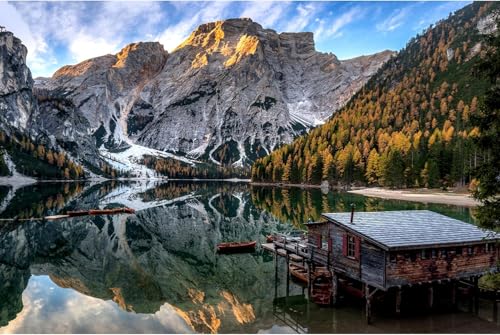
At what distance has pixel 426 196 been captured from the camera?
115m

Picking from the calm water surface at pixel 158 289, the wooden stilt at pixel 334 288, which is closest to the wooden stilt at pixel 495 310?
the calm water surface at pixel 158 289

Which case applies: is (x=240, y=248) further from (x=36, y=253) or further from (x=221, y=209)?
(x=221, y=209)

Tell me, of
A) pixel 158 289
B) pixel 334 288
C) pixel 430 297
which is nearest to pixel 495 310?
pixel 430 297

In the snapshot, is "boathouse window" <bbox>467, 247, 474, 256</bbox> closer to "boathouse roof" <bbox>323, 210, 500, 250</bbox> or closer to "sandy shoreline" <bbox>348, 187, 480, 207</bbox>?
"boathouse roof" <bbox>323, 210, 500, 250</bbox>

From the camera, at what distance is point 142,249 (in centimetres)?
5738

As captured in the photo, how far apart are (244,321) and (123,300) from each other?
38.8 ft

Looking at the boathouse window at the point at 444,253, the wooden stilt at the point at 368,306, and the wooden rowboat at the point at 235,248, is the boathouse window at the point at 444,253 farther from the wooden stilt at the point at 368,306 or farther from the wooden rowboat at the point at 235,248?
the wooden rowboat at the point at 235,248

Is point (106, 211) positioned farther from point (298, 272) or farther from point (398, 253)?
point (398, 253)

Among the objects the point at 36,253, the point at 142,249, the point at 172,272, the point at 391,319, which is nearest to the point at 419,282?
the point at 391,319

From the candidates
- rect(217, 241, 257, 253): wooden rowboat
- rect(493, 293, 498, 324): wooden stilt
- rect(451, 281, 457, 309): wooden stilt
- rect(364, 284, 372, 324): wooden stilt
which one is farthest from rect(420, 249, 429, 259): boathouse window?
rect(217, 241, 257, 253): wooden rowboat

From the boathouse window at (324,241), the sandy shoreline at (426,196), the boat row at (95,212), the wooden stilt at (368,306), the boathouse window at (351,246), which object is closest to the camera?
the wooden stilt at (368,306)

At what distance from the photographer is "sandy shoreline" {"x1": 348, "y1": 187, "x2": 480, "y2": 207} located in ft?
325

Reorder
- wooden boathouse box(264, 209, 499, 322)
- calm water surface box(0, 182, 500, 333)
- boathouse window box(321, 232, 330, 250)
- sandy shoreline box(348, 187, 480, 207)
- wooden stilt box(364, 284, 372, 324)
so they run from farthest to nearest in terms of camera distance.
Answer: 1. sandy shoreline box(348, 187, 480, 207)
2. boathouse window box(321, 232, 330, 250)
3. calm water surface box(0, 182, 500, 333)
4. wooden stilt box(364, 284, 372, 324)
5. wooden boathouse box(264, 209, 499, 322)

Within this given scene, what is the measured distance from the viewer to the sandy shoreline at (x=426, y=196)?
99125 mm
